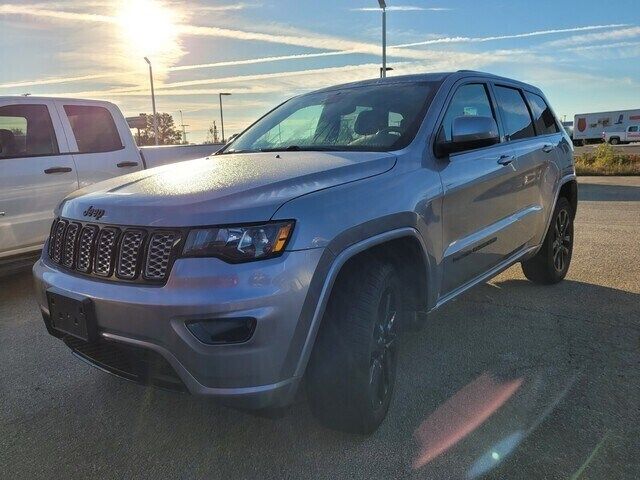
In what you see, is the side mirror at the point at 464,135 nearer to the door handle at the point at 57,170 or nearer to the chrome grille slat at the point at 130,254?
the chrome grille slat at the point at 130,254

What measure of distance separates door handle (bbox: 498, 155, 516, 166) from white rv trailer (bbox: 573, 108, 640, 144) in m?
54.8

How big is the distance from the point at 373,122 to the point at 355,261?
1163 mm

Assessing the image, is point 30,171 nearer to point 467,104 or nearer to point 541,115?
point 467,104

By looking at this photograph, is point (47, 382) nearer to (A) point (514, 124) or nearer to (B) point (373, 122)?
(B) point (373, 122)

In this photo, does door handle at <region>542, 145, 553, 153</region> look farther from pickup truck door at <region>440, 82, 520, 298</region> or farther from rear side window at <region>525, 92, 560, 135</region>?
pickup truck door at <region>440, 82, 520, 298</region>

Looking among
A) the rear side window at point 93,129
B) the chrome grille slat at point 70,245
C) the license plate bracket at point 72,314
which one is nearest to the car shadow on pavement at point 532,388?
the license plate bracket at point 72,314

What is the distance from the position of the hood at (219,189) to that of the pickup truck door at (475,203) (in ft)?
1.98

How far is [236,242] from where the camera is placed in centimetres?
216

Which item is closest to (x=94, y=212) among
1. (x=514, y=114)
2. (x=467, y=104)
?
(x=467, y=104)

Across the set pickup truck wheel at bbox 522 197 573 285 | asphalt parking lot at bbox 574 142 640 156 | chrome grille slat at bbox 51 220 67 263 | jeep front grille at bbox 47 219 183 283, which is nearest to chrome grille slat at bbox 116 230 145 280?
jeep front grille at bbox 47 219 183 283

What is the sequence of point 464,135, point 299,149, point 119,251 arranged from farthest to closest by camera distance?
point 299,149 < point 464,135 < point 119,251

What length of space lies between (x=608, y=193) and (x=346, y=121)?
37.2 ft

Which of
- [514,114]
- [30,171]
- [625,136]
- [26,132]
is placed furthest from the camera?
[625,136]

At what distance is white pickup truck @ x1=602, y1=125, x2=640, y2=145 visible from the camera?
5047 centimetres
